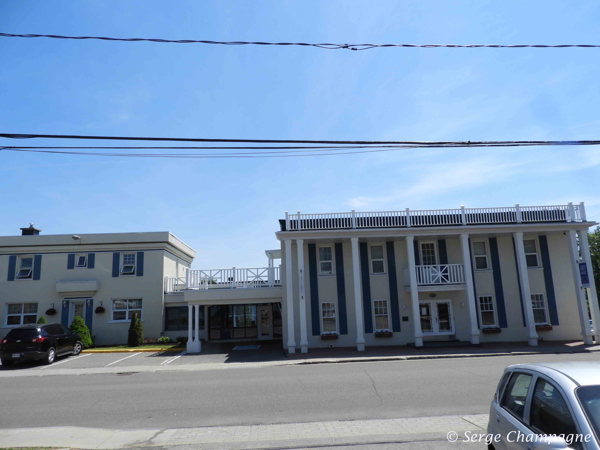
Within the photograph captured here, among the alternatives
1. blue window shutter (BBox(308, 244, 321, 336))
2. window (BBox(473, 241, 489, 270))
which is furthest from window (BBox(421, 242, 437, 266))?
blue window shutter (BBox(308, 244, 321, 336))

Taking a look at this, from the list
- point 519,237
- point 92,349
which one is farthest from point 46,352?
→ point 519,237

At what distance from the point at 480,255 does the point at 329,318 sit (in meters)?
8.32

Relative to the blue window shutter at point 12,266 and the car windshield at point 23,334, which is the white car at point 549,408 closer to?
the car windshield at point 23,334

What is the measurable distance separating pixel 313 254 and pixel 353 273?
2.36m

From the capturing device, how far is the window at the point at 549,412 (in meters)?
3.40

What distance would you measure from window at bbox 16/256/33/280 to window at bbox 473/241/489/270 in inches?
979

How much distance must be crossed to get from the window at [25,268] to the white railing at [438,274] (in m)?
21.4

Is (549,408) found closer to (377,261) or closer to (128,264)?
(377,261)

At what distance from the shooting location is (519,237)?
20.5 m

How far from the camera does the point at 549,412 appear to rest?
365 centimetres

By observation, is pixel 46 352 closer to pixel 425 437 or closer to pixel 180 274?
pixel 180 274

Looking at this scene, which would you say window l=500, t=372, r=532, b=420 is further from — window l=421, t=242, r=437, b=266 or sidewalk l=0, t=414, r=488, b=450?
window l=421, t=242, r=437, b=266

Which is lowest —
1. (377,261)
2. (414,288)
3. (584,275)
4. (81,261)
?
(414,288)

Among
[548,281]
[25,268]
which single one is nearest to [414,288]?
[548,281]
